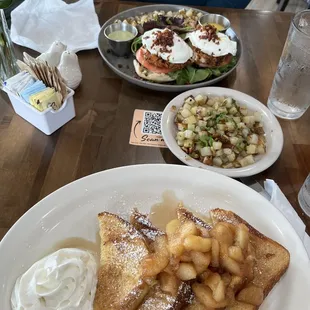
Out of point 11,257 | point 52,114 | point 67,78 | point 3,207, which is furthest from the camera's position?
point 67,78

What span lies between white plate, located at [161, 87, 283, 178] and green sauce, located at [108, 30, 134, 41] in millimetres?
572

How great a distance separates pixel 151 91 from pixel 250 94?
19.9 inches

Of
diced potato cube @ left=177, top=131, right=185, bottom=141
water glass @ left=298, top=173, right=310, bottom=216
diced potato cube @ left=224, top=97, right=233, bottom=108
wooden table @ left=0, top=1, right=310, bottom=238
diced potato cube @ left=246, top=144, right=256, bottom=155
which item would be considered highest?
diced potato cube @ left=224, top=97, right=233, bottom=108

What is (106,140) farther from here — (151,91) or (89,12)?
(89,12)

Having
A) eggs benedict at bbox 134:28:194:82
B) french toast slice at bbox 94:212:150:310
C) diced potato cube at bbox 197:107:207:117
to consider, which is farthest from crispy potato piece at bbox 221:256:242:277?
eggs benedict at bbox 134:28:194:82

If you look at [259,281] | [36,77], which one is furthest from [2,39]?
[259,281]

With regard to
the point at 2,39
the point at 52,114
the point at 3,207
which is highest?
the point at 2,39

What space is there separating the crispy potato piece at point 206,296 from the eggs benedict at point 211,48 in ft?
3.82

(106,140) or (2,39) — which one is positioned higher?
(2,39)

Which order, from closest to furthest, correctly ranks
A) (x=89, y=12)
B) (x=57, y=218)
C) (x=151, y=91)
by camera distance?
(x=57, y=218) < (x=151, y=91) < (x=89, y=12)

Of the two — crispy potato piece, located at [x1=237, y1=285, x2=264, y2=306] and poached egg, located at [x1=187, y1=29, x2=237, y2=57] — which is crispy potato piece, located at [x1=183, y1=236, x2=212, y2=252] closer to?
crispy potato piece, located at [x1=237, y1=285, x2=264, y2=306]

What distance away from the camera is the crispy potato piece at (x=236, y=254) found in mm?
923

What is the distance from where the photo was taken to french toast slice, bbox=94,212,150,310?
3.07ft

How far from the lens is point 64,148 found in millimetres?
1451
